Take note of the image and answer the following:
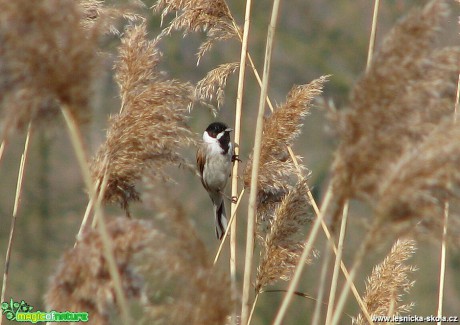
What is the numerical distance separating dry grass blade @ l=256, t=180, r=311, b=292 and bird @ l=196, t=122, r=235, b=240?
2.45 meters

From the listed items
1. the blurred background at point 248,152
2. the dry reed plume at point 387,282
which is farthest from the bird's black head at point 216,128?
the blurred background at point 248,152

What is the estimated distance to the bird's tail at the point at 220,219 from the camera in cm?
482

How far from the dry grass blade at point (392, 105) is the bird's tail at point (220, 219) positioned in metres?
3.49

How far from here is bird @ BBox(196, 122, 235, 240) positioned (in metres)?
5.10

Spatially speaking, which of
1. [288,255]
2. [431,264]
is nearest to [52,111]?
[288,255]

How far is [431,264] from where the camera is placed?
11.3 metres

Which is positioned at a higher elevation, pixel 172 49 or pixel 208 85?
pixel 172 49

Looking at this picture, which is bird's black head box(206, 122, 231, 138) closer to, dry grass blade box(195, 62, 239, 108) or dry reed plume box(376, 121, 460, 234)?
dry grass blade box(195, 62, 239, 108)

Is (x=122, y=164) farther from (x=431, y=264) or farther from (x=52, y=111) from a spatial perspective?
(x=431, y=264)

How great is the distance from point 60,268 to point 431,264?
1058cm

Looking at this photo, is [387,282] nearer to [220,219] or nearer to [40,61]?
[40,61]

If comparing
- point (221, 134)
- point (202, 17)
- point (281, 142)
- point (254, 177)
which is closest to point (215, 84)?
point (202, 17)

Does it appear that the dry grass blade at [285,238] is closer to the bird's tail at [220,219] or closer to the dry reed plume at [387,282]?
the dry reed plume at [387,282]

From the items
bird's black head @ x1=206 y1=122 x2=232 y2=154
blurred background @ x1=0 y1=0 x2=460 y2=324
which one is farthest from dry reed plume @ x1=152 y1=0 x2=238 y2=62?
blurred background @ x1=0 y1=0 x2=460 y2=324
